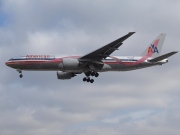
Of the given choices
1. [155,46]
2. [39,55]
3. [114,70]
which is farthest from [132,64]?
[39,55]

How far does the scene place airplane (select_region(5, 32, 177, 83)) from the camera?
217 ft

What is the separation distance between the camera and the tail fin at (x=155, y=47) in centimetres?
7401

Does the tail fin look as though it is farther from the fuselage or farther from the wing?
the wing

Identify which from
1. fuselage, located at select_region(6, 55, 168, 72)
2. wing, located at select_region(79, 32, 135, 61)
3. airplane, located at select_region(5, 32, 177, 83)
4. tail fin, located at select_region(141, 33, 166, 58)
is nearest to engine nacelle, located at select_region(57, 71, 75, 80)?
airplane, located at select_region(5, 32, 177, 83)

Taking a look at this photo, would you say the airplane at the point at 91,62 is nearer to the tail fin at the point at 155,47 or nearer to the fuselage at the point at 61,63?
the fuselage at the point at 61,63

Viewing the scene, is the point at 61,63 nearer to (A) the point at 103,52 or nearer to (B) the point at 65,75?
(A) the point at 103,52

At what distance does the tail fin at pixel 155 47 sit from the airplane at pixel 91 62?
0.90 meters

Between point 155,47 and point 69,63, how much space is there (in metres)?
15.9

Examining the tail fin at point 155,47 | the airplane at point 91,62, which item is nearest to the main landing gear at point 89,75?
the airplane at point 91,62

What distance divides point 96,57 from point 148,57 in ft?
25.9

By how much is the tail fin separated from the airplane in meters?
0.90

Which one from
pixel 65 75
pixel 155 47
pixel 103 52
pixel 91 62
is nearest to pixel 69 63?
pixel 91 62

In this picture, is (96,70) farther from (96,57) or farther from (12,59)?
(12,59)

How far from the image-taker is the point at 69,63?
66125 millimetres
